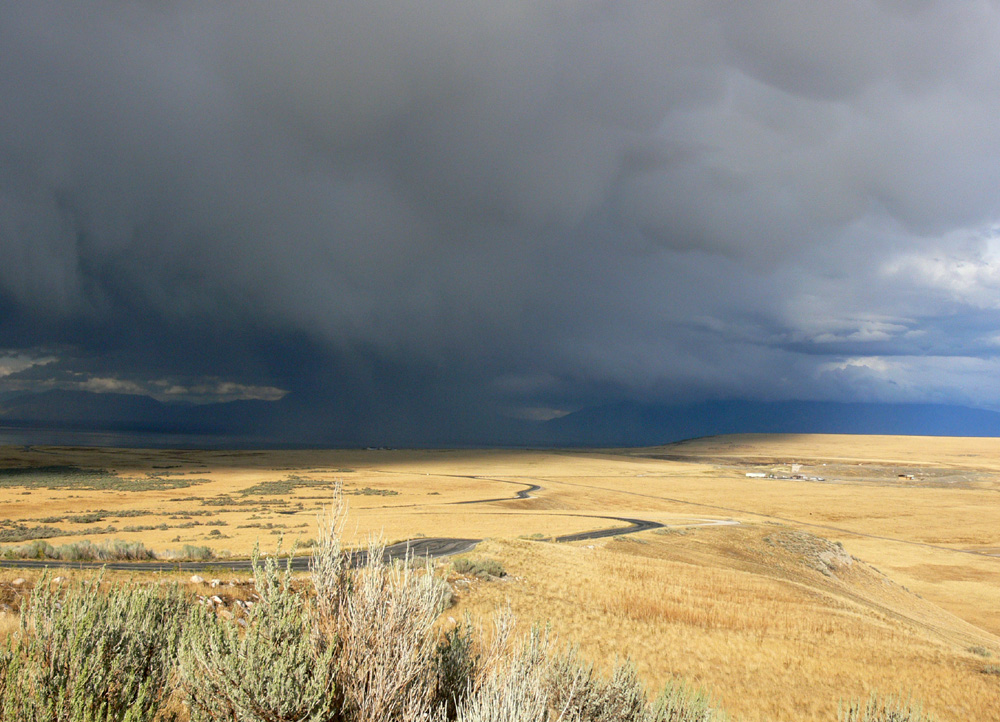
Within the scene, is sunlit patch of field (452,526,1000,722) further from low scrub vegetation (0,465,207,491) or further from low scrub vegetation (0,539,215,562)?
low scrub vegetation (0,465,207,491)

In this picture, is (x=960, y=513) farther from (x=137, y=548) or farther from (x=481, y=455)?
(x=481, y=455)

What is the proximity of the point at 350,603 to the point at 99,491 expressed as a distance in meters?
78.5

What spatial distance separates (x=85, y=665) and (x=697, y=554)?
40163 millimetres

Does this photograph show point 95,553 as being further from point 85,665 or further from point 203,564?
point 85,665

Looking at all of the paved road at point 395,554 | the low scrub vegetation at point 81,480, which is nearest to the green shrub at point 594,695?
the paved road at point 395,554

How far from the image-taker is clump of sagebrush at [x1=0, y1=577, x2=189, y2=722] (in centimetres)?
621

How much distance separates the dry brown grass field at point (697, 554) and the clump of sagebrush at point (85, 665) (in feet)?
10.2

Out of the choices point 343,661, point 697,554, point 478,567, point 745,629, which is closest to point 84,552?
point 478,567

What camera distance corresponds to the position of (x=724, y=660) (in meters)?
21.2

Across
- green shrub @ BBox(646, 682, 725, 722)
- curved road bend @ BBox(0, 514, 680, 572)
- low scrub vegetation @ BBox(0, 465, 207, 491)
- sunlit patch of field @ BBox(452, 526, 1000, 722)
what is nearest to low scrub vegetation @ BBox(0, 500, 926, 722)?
green shrub @ BBox(646, 682, 725, 722)

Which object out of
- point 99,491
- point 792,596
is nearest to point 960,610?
point 792,596

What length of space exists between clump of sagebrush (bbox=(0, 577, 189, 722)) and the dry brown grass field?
3.10 metres

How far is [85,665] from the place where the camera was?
6.64 metres

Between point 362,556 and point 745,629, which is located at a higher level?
point 362,556
